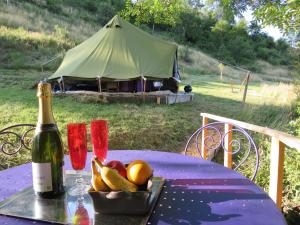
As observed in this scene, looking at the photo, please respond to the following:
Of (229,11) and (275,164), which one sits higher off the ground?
(229,11)

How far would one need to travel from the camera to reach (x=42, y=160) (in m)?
1.27

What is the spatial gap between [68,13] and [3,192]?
28493 mm

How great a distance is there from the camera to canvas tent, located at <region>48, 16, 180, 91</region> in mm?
9328

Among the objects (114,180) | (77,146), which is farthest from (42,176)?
(114,180)

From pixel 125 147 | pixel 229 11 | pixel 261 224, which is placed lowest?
pixel 125 147

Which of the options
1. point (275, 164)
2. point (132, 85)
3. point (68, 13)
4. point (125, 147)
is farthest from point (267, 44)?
point (275, 164)

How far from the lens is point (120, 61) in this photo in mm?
9672

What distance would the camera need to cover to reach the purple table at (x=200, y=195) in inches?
44.5

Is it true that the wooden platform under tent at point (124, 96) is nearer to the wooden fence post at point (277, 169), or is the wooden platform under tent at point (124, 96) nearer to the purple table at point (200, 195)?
the wooden fence post at point (277, 169)

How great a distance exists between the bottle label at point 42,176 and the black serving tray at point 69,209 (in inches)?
2.2

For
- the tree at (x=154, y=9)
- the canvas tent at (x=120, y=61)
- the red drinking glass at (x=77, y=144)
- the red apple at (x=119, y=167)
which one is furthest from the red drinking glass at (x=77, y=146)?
the canvas tent at (x=120, y=61)

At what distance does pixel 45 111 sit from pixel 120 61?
8.54 m

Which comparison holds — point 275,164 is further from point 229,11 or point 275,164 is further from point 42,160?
point 229,11

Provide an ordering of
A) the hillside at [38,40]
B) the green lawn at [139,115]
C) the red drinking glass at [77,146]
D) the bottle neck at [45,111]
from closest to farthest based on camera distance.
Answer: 1. the bottle neck at [45,111]
2. the red drinking glass at [77,146]
3. the green lawn at [139,115]
4. the hillside at [38,40]
